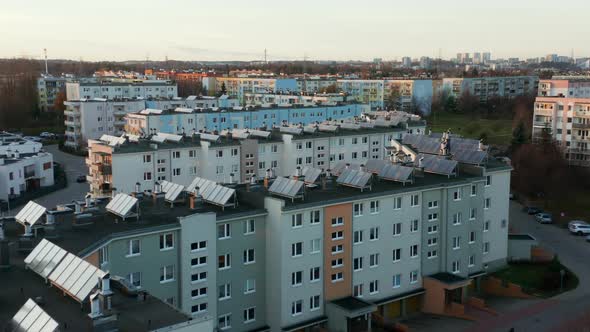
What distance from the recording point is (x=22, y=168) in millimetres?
42031

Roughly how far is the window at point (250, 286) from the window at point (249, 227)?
1445mm

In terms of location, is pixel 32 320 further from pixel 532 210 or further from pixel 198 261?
pixel 532 210

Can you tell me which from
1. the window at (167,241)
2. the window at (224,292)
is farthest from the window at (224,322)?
the window at (167,241)

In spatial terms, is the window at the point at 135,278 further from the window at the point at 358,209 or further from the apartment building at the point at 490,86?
the apartment building at the point at 490,86

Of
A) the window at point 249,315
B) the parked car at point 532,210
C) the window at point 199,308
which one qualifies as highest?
the window at point 199,308

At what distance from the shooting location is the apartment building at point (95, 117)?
2302 inches

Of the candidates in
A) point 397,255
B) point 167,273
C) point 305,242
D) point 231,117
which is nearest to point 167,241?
point 167,273

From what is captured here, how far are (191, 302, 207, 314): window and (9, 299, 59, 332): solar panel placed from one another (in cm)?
728

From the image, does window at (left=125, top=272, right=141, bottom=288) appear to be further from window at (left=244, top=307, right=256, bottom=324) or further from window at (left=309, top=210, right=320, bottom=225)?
window at (left=309, top=210, right=320, bottom=225)

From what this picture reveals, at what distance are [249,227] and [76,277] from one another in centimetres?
792

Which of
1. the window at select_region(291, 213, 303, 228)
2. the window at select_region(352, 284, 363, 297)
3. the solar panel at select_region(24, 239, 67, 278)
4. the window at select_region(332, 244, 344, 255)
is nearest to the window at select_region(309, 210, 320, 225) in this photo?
the window at select_region(291, 213, 303, 228)

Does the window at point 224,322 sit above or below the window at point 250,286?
below

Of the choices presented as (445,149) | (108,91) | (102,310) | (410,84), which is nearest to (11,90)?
(108,91)

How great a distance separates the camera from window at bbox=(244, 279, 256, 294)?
1895 centimetres
